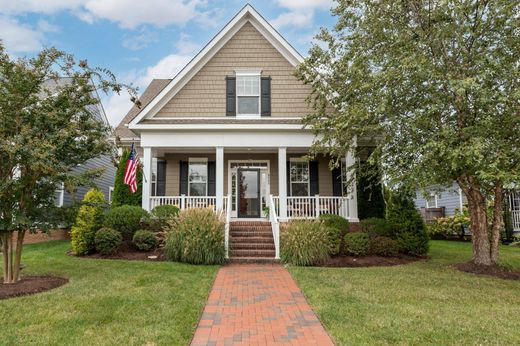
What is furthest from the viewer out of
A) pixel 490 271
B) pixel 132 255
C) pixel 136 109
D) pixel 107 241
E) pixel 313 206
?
pixel 136 109

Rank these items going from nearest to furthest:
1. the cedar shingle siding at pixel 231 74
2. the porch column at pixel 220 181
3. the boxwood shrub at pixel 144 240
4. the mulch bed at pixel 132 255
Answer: the mulch bed at pixel 132 255 → the boxwood shrub at pixel 144 240 → the porch column at pixel 220 181 → the cedar shingle siding at pixel 231 74

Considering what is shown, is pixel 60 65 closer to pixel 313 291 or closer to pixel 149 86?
pixel 313 291

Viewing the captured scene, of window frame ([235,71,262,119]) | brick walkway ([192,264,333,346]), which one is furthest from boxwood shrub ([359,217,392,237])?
window frame ([235,71,262,119])

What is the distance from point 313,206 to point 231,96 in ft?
17.1

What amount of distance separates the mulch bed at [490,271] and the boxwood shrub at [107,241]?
964 cm

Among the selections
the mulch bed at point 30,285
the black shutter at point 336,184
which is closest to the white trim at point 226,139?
the black shutter at point 336,184

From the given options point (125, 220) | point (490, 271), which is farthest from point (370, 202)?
point (125, 220)

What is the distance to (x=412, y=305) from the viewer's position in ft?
19.7

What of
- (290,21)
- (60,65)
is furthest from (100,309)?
(290,21)

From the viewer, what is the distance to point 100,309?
5602 millimetres

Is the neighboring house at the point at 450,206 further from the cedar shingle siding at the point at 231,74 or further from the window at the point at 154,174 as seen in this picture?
the window at the point at 154,174

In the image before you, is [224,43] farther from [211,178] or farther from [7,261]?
[7,261]

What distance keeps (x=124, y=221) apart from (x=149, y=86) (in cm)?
951

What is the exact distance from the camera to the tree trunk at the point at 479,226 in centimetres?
961
